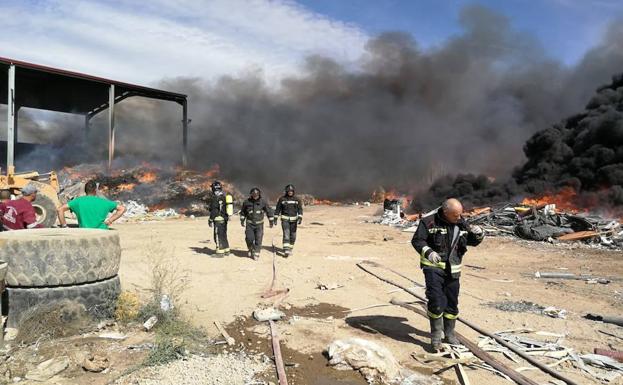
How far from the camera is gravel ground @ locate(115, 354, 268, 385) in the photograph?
357cm

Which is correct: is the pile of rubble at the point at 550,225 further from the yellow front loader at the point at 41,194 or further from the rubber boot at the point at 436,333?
the yellow front loader at the point at 41,194

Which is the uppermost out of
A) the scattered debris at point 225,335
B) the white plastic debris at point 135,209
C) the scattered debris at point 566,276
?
the white plastic debris at point 135,209

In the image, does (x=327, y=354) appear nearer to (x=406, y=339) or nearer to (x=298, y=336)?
(x=298, y=336)

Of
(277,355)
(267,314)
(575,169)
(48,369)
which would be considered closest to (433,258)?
(277,355)

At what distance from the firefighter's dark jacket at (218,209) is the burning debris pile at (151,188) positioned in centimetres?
1112

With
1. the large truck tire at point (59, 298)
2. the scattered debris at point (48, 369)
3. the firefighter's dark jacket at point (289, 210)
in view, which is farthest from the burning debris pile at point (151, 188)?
the scattered debris at point (48, 369)

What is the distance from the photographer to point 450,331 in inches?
185

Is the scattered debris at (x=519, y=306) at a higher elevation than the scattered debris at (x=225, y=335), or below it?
below

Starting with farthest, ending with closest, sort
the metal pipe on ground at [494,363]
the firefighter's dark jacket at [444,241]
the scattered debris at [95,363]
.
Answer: the firefighter's dark jacket at [444,241], the metal pipe on ground at [494,363], the scattered debris at [95,363]

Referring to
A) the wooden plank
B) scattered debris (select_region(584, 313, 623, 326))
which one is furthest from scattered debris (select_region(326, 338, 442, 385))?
scattered debris (select_region(584, 313, 623, 326))

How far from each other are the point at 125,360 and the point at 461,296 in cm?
493

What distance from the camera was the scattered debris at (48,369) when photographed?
3.51 metres

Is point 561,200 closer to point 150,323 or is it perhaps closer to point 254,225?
point 254,225

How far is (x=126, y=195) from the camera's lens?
72.2 feet
